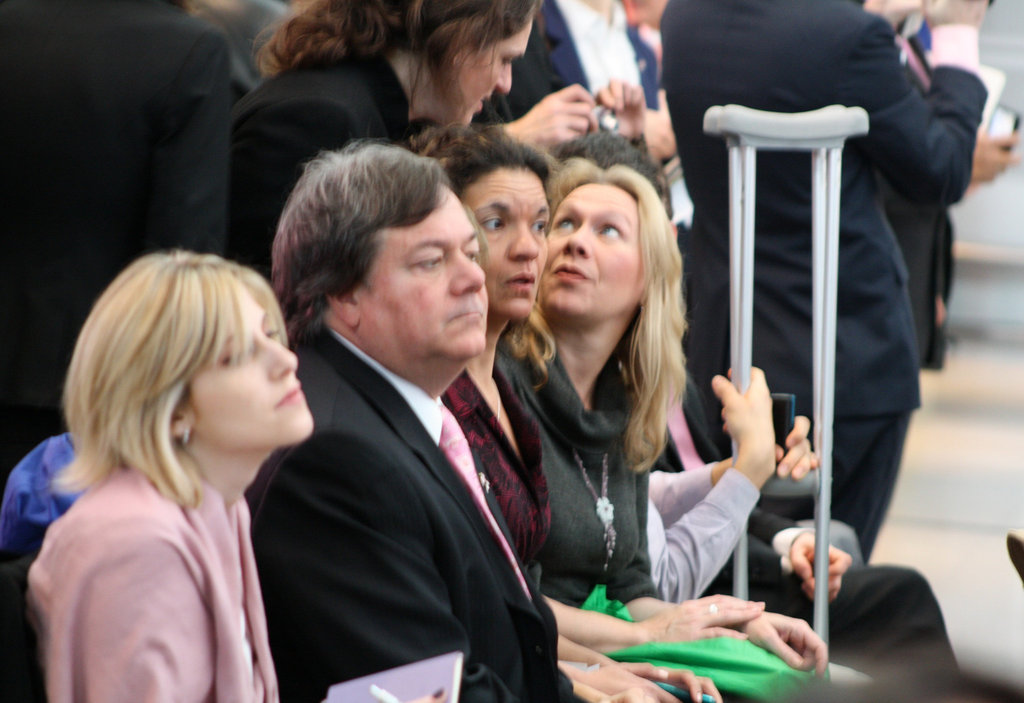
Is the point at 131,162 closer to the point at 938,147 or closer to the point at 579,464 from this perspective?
the point at 579,464

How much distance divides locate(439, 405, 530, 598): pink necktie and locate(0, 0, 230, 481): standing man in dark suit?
0.57 meters

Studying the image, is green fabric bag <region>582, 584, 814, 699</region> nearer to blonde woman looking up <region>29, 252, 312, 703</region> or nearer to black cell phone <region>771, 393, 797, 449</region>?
black cell phone <region>771, 393, 797, 449</region>

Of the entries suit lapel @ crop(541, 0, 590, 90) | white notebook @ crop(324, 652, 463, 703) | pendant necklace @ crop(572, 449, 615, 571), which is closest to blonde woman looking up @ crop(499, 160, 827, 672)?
pendant necklace @ crop(572, 449, 615, 571)

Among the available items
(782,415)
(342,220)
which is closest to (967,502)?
(782,415)

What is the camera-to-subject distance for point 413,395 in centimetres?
184

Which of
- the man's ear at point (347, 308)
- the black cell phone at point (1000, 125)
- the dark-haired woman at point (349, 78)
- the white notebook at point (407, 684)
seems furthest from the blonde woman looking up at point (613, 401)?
the black cell phone at point (1000, 125)

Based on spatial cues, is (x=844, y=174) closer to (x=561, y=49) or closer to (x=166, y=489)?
(x=561, y=49)

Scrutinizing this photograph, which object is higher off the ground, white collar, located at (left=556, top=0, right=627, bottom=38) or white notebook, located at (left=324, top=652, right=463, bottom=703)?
white collar, located at (left=556, top=0, right=627, bottom=38)

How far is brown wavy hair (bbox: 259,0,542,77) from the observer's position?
93.4 inches

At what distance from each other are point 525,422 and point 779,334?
1.00 m

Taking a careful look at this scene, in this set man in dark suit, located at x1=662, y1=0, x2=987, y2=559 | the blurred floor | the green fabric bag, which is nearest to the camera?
the green fabric bag

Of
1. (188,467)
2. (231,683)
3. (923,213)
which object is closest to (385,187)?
(188,467)

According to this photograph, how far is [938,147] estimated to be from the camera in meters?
2.96

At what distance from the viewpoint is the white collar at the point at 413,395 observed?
5.97ft
